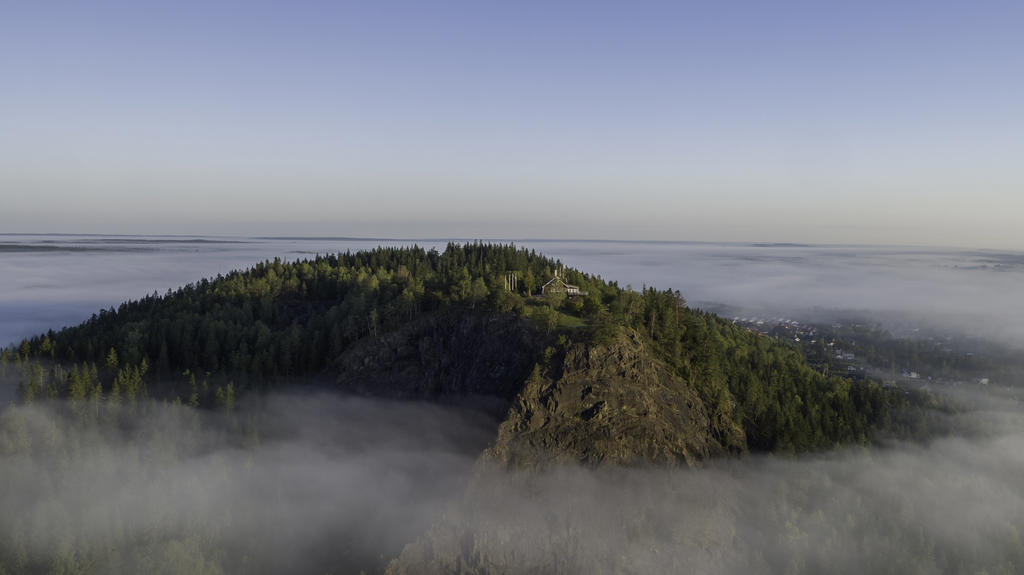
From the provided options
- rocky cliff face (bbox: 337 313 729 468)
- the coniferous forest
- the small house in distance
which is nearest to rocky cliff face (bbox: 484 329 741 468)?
rocky cliff face (bbox: 337 313 729 468)

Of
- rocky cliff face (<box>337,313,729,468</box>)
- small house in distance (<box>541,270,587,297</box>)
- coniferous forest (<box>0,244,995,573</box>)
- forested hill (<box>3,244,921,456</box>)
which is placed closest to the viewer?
rocky cliff face (<box>337,313,729,468</box>)

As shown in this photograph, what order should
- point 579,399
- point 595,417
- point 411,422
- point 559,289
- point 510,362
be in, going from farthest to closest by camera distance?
point 559,289 → point 411,422 → point 510,362 → point 579,399 → point 595,417

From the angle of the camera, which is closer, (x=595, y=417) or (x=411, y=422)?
(x=595, y=417)

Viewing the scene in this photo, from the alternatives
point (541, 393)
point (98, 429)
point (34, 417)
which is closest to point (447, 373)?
point (541, 393)

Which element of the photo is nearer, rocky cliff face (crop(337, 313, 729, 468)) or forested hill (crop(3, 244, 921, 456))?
rocky cliff face (crop(337, 313, 729, 468))

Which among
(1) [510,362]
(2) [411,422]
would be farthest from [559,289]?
(2) [411,422]

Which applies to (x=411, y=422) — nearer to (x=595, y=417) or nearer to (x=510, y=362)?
(x=510, y=362)

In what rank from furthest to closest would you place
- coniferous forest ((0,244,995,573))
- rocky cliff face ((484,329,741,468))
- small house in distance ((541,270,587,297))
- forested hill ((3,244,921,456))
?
small house in distance ((541,270,587,297))
forested hill ((3,244,921,456))
coniferous forest ((0,244,995,573))
rocky cliff face ((484,329,741,468))

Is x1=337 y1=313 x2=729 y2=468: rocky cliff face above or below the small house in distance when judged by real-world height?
below

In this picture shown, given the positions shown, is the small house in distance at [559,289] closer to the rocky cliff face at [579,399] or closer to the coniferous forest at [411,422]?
the coniferous forest at [411,422]

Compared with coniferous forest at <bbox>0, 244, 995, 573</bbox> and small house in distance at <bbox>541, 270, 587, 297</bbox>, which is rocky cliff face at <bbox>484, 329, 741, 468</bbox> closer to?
coniferous forest at <bbox>0, 244, 995, 573</bbox>
